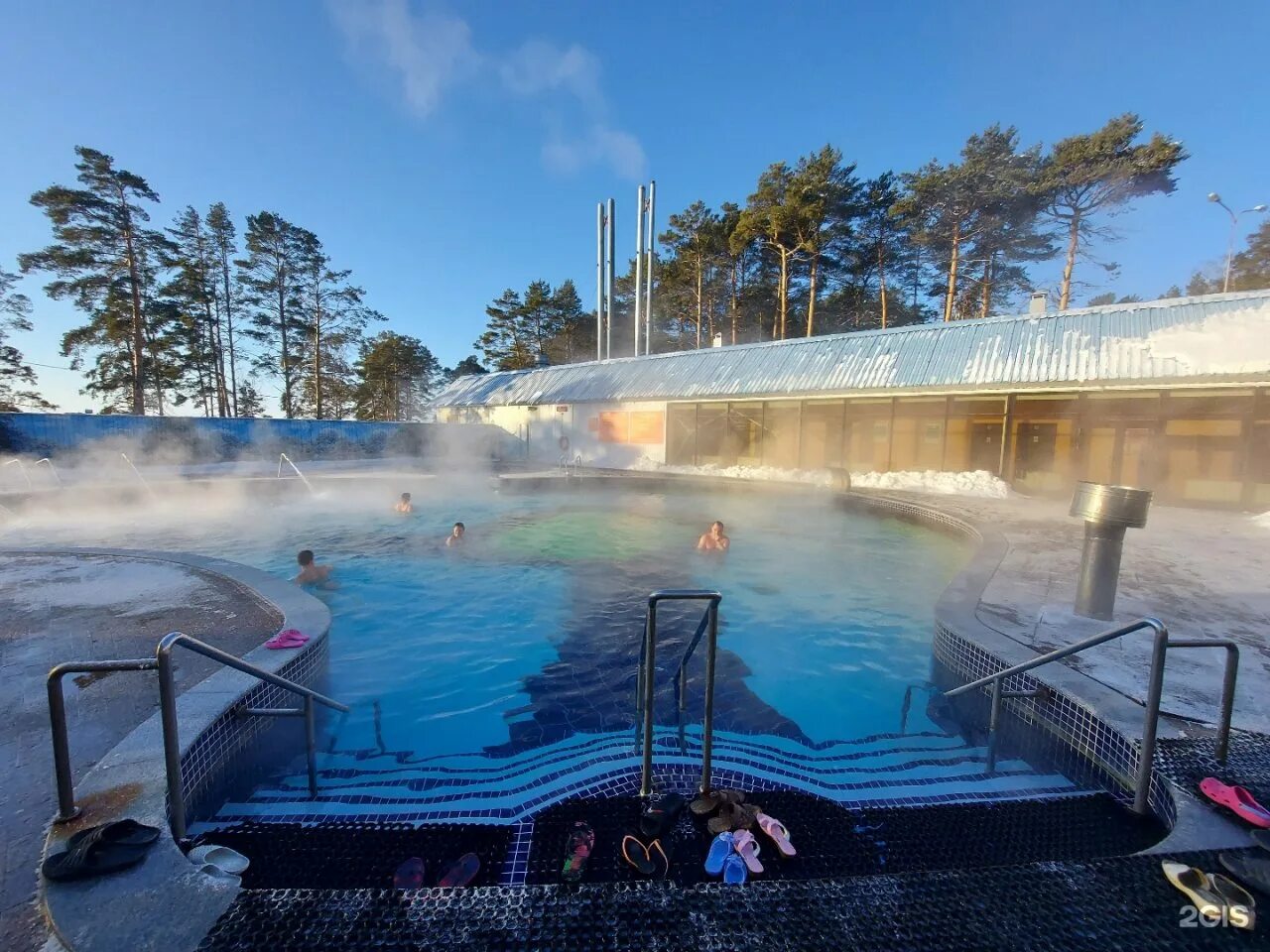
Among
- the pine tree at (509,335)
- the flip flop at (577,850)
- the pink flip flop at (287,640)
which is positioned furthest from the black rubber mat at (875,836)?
the pine tree at (509,335)

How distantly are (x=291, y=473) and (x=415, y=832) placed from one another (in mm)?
15362

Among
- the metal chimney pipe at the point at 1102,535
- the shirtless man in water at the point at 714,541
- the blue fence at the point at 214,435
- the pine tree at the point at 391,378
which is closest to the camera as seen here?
the metal chimney pipe at the point at 1102,535

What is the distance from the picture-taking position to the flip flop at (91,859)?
1.57 m

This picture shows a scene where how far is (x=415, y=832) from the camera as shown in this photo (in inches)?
86.7

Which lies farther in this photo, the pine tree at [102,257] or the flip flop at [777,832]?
the pine tree at [102,257]

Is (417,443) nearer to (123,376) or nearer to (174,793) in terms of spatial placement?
(123,376)

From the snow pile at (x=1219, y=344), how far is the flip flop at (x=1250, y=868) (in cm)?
1087

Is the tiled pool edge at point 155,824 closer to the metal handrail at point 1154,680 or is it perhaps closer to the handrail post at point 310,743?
the handrail post at point 310,743

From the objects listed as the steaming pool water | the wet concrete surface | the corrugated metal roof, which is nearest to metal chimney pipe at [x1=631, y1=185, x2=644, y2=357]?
the corrugated metal roof

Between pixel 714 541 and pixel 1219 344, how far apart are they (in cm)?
953

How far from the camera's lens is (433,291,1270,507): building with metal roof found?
9219 millimetres

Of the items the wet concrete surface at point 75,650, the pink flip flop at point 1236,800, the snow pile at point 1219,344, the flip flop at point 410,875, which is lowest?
the flip flop at point 410,875

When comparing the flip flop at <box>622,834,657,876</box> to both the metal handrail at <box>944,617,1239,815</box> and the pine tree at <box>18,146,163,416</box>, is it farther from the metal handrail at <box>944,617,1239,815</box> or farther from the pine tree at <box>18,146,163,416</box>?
the pine tree at <box>18,146,163,416</box>

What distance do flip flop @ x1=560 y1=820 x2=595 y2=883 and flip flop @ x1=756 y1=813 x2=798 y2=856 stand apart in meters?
0.67
